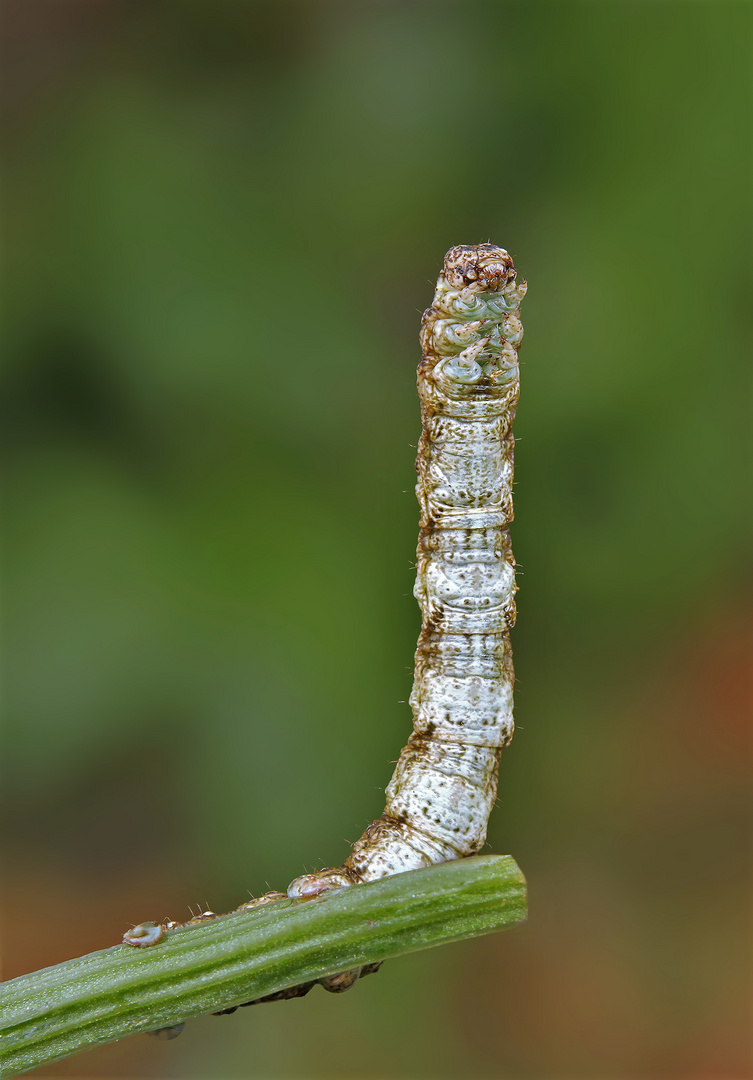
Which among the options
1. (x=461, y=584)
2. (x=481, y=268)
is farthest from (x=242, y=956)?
(x=481, y=268)

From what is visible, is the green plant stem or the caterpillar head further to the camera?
the caterpillar head

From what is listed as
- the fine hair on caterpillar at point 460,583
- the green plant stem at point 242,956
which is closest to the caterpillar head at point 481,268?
the fine hair on caterpillar at point 460,583

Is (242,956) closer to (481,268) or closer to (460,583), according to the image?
(460,583)

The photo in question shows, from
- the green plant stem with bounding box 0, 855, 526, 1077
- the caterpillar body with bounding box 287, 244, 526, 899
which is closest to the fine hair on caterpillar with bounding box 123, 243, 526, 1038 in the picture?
the caterpillar body with bounding box 287, 244, 526, 899

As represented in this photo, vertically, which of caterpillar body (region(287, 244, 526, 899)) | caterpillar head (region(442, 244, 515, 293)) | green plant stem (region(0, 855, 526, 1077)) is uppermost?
caterpillar head (region(442, 244, 515, 293))

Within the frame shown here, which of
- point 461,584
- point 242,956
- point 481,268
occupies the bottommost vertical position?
point 242,956

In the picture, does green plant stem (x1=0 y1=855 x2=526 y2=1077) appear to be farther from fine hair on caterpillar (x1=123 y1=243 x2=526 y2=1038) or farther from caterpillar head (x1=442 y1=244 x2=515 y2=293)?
caterpillar head (x1=442 y1=244 x2=515 y2=293)
